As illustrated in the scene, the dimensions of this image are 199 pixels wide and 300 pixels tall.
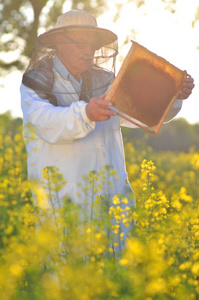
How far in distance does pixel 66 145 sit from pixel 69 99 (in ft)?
1.34

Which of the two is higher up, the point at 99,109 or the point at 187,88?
the point at 187,88

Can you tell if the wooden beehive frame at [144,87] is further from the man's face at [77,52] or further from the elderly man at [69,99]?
the man's face at [77,52]

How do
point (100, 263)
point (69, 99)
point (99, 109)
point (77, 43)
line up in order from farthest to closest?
point (69, 99), point (77, 43), point (99, 109), point (100, 263)

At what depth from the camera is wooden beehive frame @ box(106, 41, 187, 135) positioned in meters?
3.03

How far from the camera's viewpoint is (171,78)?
3.19 m

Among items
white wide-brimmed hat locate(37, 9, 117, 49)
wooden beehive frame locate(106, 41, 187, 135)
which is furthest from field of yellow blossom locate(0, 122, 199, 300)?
white wide-brimmed hat locate(37, 9, 117, 49)

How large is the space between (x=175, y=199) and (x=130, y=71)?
98 centimetres

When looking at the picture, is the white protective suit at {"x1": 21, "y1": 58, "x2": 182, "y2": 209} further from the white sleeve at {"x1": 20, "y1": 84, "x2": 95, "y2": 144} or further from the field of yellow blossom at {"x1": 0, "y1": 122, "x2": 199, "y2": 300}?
the field of yellow blossom at {"x1": 0, "y1": 122, "x2": 199, "y2": 300}

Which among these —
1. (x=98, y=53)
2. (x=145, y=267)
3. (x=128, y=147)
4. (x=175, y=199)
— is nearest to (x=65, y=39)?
(x=98, y=53)

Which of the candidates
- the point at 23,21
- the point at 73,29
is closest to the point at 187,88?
the point at 73,29

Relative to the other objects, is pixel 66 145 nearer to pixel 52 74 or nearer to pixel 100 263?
pixel 52 74

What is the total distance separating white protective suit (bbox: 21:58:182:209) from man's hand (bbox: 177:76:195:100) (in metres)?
0.32

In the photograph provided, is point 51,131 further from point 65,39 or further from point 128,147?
point 128,147

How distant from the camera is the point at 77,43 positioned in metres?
3.42
